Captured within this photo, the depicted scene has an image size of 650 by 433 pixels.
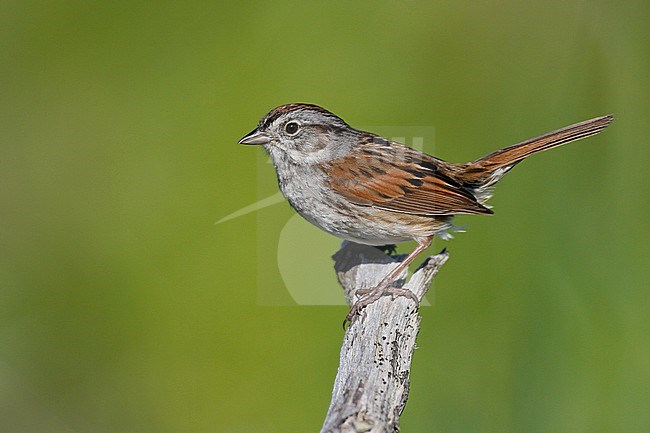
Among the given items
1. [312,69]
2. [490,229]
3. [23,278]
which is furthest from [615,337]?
[23,278]

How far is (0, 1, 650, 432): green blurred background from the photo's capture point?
391 cm

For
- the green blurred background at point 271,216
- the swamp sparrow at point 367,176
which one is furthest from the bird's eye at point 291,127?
the green blurred background at point 271,216

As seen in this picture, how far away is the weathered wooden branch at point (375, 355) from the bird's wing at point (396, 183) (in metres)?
0.24

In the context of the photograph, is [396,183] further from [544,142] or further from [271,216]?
[271,216]

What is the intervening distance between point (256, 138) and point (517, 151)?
106 cm

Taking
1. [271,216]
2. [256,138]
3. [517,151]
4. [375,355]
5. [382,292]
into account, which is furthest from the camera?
[271,216]

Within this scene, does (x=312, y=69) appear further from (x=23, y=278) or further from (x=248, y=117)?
(x=23, y=278)

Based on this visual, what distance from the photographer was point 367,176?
3.69 metres

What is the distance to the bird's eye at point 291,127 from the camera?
3670mm

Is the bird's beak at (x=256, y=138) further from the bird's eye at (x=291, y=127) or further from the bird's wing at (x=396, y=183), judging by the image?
the bird's wing at (x=396, y=183)

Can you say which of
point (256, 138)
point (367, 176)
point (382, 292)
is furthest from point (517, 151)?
Result: point (256, 138)

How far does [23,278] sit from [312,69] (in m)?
1.86

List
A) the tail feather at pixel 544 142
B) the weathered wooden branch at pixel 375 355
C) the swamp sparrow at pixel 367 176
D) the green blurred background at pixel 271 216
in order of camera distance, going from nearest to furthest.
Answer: the weathered wooden branch at pixel 375 355 → the swamp sparrow at pixel 367 176 → the tail feather at pixel 544 142 → the green blurred background at pixel 271 216

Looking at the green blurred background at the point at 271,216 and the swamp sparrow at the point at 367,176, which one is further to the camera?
the green blurred background at the point at 271,216
